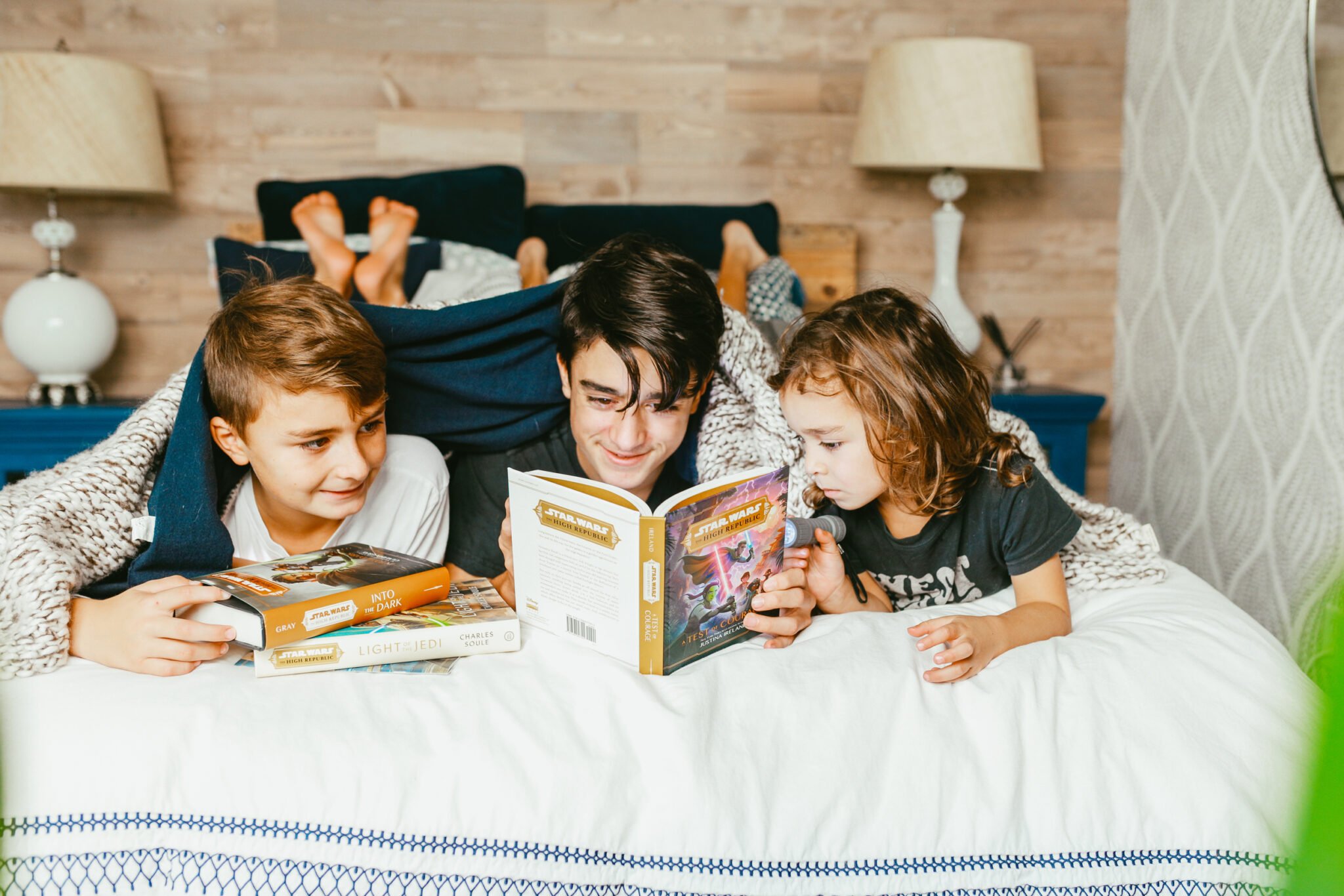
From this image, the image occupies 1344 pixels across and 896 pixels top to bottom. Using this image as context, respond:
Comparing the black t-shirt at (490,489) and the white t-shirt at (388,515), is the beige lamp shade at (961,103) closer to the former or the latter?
the black t-shirt at (490,489)

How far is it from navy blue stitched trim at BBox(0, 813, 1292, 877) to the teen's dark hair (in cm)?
62

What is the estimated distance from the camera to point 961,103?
2189mm

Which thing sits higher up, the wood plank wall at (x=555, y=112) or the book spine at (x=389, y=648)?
the wood plank wall at (x=555, y=112)

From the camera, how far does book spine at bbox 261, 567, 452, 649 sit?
902mm

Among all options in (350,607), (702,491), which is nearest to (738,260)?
(702,491)

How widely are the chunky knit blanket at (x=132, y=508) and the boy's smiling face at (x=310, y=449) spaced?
0.40 feet

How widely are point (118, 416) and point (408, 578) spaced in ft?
4.55

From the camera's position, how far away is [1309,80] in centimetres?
170

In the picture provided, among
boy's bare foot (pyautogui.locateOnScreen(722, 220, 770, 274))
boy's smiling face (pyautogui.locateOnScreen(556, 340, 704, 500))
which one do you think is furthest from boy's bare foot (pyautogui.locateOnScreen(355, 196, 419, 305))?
boy's bare foot (pyautogui.locateOnScreen(722, 220, 770, 274))

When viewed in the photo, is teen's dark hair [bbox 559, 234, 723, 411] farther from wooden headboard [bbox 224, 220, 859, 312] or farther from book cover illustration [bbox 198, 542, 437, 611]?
wooden headboard [bbox 224, 220, 859, 312]

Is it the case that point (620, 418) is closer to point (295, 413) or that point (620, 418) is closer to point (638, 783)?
point (295, 413)

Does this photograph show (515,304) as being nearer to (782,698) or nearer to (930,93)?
(782,698)

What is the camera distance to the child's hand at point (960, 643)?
954 millimetres

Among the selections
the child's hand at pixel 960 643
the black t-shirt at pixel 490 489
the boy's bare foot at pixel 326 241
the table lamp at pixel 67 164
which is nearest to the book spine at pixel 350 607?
the black t-shirt at pixel 490 489
